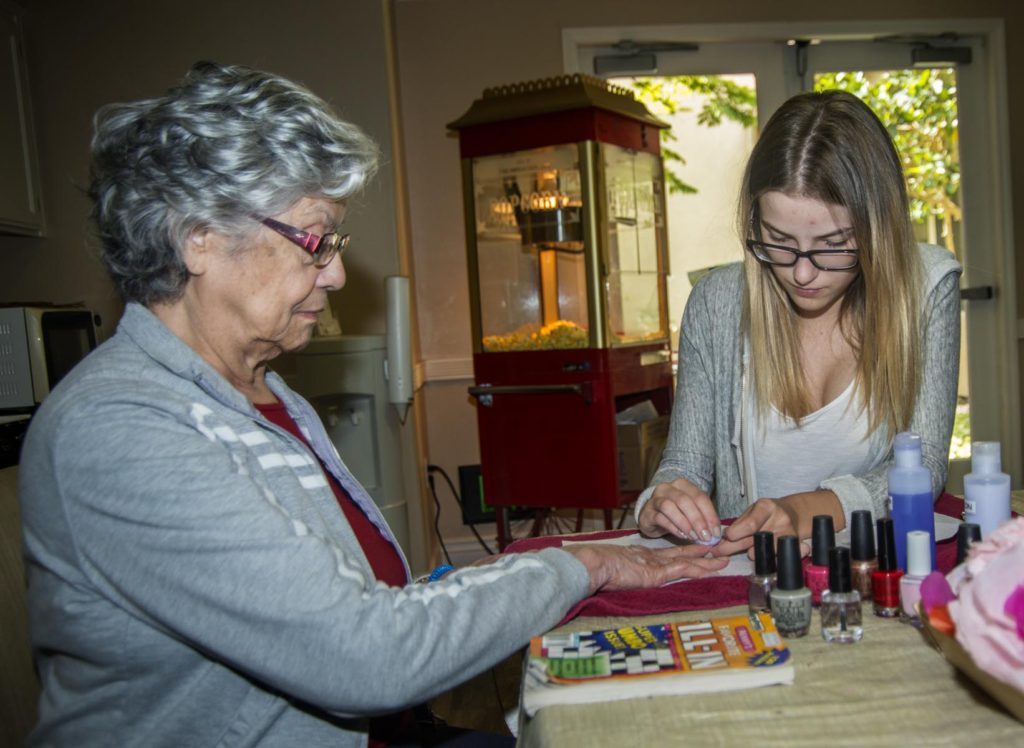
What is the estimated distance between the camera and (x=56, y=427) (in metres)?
0.92

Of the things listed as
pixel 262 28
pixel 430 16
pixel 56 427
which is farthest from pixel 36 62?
pixel 56 427

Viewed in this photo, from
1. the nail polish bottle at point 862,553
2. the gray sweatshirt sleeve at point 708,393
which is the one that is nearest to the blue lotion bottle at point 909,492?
the nail polish bottle at point 862,553

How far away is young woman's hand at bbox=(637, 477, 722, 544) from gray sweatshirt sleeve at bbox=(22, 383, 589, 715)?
0.50 meters

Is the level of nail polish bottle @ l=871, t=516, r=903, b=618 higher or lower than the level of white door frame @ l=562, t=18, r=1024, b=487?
lower

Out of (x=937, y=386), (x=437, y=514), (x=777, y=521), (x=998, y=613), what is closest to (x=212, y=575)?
(x=998, y=613)

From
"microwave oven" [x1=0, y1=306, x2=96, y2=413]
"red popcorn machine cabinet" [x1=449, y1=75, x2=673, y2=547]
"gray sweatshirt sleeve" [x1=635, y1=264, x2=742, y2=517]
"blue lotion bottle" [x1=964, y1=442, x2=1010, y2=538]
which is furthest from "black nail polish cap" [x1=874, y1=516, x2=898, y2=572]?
"red popcorn machine cabinet" [x1=449, y1=75, x2=673, y2=547]

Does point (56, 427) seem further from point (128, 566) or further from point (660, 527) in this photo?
point (660, 527)

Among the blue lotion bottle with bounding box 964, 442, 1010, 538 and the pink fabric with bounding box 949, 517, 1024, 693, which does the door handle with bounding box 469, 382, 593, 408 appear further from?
the pink fabric with bounding box 949, 517, 1024, 693

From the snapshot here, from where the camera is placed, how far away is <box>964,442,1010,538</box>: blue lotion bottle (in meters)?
1.10

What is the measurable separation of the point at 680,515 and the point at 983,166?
430cm

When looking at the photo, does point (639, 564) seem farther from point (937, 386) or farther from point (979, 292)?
point (979, 292)

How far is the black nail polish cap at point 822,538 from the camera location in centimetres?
110

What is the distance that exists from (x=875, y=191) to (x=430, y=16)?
11.1ft

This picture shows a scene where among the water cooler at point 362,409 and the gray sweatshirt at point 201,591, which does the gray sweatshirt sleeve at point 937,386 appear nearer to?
the gray sweatshirt at point 201,591
